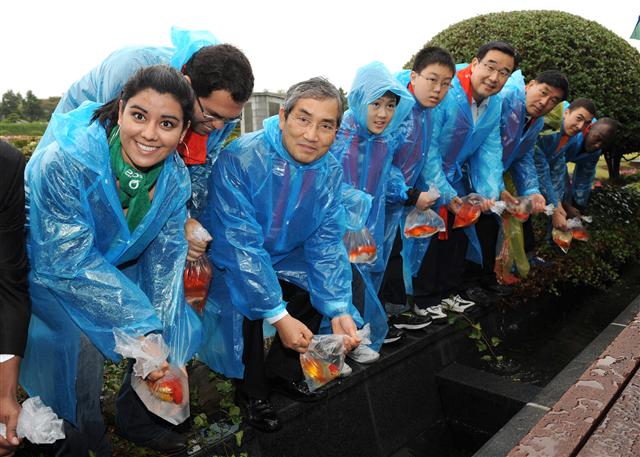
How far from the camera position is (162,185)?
6.65 feet

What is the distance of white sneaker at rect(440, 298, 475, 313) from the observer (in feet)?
12.7

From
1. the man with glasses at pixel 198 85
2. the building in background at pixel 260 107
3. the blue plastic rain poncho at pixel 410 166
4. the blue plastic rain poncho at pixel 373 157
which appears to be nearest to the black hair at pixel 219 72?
the man with glasses at pixel 198 85

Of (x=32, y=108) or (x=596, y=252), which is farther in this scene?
(x=32, y=108)

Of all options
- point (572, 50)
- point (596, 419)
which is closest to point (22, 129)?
point (572, 50)

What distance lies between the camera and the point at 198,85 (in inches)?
92.4

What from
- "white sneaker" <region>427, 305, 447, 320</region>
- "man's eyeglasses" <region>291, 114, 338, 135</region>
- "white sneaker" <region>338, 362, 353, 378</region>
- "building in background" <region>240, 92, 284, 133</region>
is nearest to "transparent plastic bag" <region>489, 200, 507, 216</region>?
→ "white sneaker" <region>427, 305, 447, 320</region>

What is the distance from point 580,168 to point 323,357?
4297mm

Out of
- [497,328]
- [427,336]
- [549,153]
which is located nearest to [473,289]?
[497,328]

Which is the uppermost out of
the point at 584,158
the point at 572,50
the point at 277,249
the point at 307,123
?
the point at 572,50

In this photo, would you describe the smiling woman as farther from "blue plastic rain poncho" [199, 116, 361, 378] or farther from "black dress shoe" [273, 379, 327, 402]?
"black dress shoe" [273, 379, 327, 402]

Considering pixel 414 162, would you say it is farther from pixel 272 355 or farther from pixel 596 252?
→ pixel 596 252

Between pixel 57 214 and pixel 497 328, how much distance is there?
335 centimetres

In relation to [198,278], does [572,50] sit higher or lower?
higher

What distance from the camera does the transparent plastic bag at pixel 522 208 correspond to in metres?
4.25
